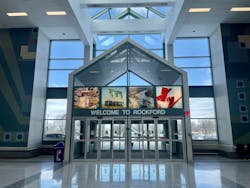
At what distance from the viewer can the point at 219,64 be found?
1277 cm

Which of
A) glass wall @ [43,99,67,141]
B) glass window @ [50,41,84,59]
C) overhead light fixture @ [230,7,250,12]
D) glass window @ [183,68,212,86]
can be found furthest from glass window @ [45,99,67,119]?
overhead light fixture @ [230,7,250,12]

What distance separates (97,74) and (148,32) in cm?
659

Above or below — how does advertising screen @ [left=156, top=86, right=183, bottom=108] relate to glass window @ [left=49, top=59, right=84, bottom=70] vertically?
below

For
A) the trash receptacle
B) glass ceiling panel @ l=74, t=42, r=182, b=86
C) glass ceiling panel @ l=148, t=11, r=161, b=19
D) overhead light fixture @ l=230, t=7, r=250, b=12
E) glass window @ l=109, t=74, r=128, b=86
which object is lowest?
the trash receptacle

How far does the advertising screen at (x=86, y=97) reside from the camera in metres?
10.5

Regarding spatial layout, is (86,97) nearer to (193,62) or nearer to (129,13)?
A: (193,62)

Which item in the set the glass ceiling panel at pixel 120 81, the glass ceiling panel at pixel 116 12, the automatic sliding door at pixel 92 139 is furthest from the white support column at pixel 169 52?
the automatic sliding door at pixel 92 139

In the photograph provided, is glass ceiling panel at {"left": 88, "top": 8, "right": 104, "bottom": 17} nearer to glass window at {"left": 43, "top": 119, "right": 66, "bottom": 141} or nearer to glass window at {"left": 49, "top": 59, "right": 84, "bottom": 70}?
glass window at {"left": 49, "top": 59, "right": 84, "bottom": 70}

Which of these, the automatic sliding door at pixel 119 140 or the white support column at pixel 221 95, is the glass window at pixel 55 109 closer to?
the automatic sliding door at pixel 119 140

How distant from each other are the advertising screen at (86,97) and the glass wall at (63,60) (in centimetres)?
431

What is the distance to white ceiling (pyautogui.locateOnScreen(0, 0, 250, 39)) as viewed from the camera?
34.3ft

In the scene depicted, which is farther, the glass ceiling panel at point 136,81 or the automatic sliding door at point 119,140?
the glass ceiling panel at point 136,81

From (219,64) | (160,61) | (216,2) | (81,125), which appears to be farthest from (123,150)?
(216,2)

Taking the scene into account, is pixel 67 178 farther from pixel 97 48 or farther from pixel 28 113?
pixel 97 48
